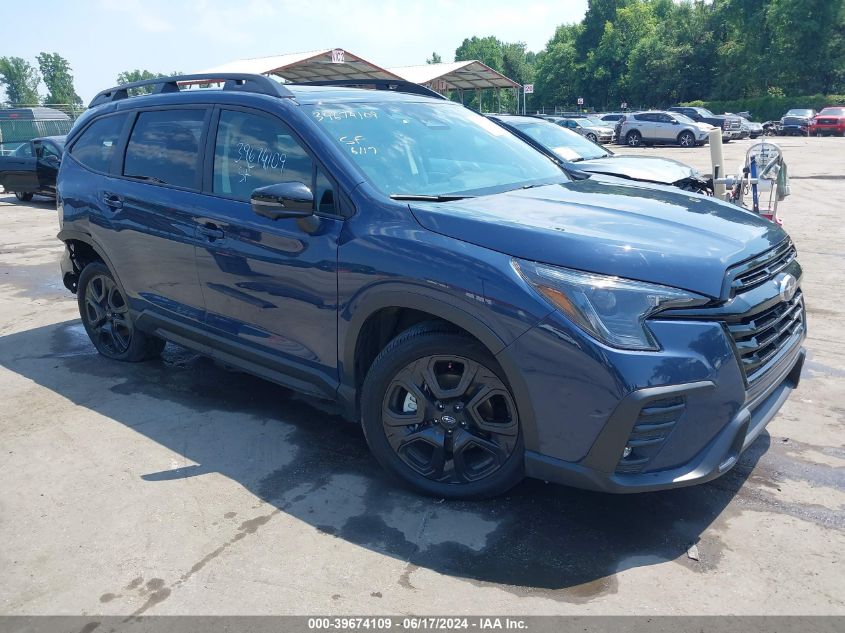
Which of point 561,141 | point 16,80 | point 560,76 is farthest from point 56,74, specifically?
point 561,141

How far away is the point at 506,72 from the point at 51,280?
120515 mm

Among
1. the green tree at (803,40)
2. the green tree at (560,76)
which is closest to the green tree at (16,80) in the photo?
the green tree at (560,76)

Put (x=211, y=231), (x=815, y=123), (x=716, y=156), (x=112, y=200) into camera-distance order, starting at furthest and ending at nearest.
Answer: (x=815, y=123) → (x=716, y=156) → (x=112, y=200) → (x=211, y=231)

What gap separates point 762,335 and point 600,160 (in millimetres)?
7104

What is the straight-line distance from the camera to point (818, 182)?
54.1ft

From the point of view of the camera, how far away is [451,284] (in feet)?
9.78

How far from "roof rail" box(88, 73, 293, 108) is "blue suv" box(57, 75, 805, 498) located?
24 mm

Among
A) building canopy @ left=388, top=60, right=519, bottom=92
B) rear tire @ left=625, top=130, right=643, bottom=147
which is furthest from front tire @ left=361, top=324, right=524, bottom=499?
building canopy @ left=388, top=60, right=519, bottom=92

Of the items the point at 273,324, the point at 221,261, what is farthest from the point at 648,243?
the point at 221,261

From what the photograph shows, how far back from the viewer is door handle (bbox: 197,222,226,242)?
3.97m

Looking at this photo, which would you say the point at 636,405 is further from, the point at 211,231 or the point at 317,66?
the point at 317,66

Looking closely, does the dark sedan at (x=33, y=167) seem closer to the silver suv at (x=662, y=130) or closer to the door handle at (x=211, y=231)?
the door handle at (x=211, y=231)

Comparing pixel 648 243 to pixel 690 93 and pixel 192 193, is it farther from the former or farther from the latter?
pixel 690 93

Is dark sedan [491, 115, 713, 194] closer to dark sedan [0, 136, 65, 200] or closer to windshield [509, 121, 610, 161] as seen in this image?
windshield [509, 121, 610, 161]
